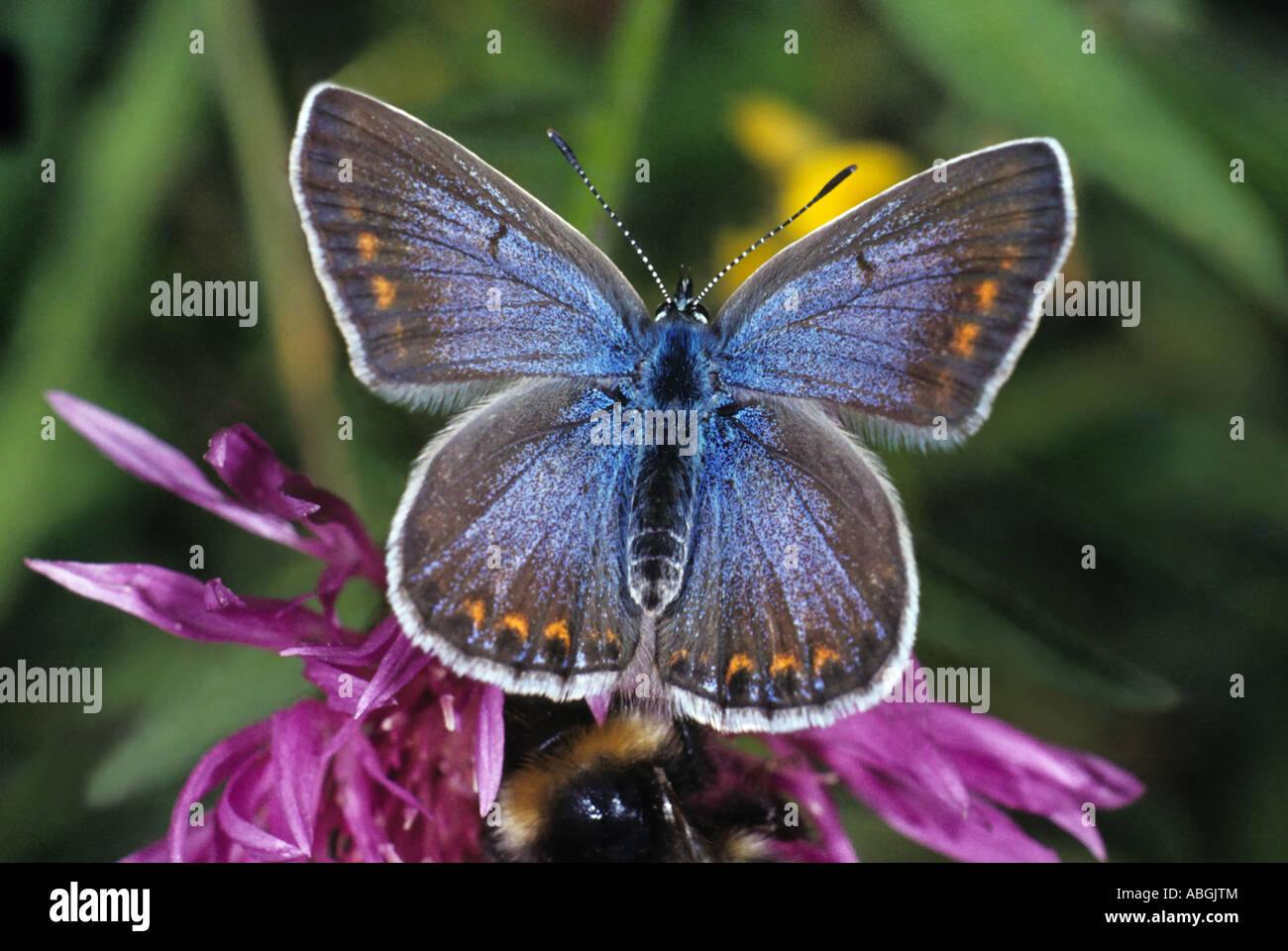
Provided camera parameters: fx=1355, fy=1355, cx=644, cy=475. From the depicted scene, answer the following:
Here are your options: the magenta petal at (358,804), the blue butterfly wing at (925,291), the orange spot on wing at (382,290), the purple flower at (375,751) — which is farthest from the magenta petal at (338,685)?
the blue butterfly wing at (925,291)

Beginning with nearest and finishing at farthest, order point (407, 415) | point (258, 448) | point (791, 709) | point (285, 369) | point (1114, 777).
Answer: point (791, 709) < point (258, 448) < point (1114, 777) < point (407, 415) < point (285, 369)

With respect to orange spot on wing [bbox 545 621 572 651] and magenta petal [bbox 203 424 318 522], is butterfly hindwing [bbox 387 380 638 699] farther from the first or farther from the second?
magenta petal [bbox 203 424 318 522]

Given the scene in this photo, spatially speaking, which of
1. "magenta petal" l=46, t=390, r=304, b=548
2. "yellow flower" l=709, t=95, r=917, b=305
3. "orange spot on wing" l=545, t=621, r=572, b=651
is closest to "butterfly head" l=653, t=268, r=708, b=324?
"orange spot on wing" l=545, t=621, r=572, b=651

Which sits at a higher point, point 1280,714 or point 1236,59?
point 1236,59

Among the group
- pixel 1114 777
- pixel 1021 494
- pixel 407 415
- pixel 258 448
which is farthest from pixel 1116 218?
pixel 258 448

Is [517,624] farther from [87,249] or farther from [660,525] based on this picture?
[87,249]

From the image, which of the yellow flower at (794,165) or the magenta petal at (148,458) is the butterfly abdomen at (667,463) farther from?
the yellow flower at (794,165)

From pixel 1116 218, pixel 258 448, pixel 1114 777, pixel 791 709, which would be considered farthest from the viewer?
pixel 1116 218

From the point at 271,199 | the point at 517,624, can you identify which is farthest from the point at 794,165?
the point at 517,624
